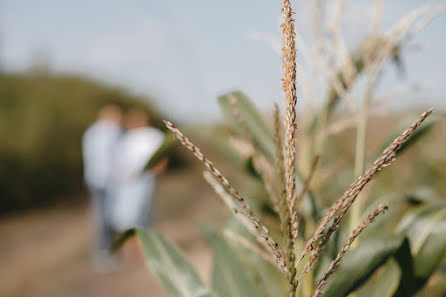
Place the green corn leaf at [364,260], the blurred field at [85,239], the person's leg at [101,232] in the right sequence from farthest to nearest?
the person's leg at [101,232]
the blurred field at [85,239]
the green corn leaf at [364,260]

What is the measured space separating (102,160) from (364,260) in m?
4.19

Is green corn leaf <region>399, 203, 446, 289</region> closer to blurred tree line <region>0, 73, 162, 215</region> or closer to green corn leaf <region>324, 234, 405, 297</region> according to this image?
green corn leaf <region>324, 234, 405, 297</region>

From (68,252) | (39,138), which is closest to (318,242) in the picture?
(68,252)

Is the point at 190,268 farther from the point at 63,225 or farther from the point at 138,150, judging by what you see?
the point at 63,225

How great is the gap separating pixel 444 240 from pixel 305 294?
35 centimetres

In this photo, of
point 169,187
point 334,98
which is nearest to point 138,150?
point 334,98

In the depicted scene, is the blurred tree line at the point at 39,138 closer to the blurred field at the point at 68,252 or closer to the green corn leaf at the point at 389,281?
the blurred field at the point at 68,252

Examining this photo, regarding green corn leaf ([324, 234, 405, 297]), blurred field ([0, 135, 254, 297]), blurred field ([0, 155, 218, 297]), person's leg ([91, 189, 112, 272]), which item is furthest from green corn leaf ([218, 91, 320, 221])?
person's leg ([91, 189, 112, 272])

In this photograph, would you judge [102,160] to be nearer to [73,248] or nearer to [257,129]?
[73,248]

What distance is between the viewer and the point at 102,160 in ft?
15.5

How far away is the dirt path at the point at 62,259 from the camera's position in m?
4.36

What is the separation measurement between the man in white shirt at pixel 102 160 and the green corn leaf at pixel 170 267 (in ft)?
12.5

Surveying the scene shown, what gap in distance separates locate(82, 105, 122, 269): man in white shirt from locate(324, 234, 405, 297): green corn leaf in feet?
13.1

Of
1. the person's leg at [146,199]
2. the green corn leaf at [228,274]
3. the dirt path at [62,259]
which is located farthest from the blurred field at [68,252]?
the green corn leaf at [228,274]
